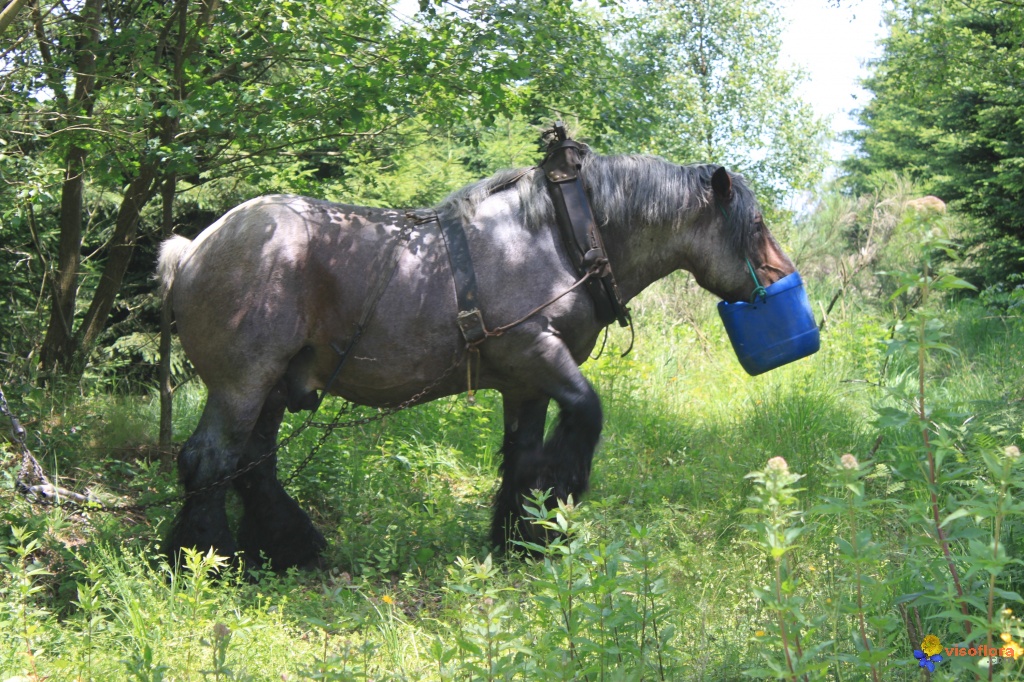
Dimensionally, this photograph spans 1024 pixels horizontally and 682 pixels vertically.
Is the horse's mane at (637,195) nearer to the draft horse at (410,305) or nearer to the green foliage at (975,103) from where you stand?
the draft horse at (410,305)

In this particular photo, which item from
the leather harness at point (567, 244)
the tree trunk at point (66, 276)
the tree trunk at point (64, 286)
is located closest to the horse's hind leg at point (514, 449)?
the leather harness at point (567, 244)

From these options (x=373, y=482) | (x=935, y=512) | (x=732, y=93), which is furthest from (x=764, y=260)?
(x=732, y=93)

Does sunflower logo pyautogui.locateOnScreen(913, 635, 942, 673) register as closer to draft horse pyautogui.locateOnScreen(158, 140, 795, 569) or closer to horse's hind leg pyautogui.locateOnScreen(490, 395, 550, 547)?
draft horse pyautogui.locateOnScreen(158, 140, 795, 569)

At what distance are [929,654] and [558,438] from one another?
2.07 metres

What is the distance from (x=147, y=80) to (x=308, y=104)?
94 centimetres

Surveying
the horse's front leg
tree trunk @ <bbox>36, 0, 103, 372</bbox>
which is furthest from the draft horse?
tree trunk @ <bbox>36, 0, 103, 372</bbox>

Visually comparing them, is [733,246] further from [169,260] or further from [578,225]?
[169,260]

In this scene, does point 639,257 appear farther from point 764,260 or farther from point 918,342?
point 918,342

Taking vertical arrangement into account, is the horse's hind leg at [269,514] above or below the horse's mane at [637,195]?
below

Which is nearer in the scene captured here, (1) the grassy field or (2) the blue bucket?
(1) the grassy field

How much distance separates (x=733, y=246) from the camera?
4695 mm

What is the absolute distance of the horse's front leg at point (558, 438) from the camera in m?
4.40

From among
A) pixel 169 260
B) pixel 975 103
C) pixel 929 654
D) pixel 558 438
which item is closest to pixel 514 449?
pixel 558 438

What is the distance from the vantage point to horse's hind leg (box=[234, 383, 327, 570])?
4.65m
